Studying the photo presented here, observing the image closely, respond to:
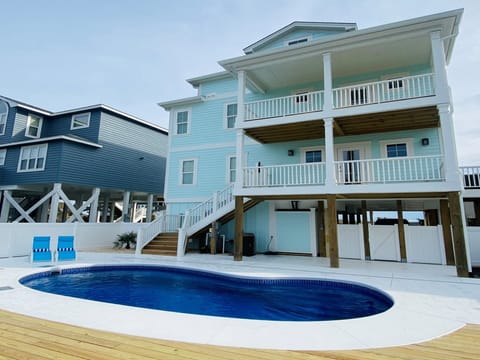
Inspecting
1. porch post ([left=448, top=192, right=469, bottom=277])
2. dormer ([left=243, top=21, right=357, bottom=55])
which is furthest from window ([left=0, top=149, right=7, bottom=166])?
porch post ([left=448, top=192, right=469, bottom=277])

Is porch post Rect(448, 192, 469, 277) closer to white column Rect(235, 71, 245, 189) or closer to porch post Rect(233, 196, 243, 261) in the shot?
porch post Rect(233, 196, 243, 261)

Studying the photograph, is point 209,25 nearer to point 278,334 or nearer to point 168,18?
point 168,18

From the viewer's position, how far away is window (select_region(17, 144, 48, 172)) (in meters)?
16.4

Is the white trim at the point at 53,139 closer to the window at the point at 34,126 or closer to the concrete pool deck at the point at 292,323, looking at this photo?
the window at the point at 34,126

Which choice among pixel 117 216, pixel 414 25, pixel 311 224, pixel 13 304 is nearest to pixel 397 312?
pixel 13 304

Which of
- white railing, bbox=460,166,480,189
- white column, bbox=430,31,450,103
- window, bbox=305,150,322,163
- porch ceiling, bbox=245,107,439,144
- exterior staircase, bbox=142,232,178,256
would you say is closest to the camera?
white column, bbox=430,31,450,103

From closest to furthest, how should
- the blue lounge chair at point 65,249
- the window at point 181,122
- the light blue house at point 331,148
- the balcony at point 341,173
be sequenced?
the light blue house at point 331,148 < the balcony at point 341,173 < the blue lounge chair at point 65,249 < the window at point 181,122

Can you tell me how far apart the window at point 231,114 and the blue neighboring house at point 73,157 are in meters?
8.76

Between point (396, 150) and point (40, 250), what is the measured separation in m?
14.1

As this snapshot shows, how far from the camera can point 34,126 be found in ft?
63.3

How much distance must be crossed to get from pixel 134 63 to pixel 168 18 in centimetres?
405

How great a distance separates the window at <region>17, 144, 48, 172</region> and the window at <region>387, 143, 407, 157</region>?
18313mm

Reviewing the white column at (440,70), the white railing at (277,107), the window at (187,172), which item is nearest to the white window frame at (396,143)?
the white column at (440,70)

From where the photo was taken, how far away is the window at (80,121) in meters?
18.2
